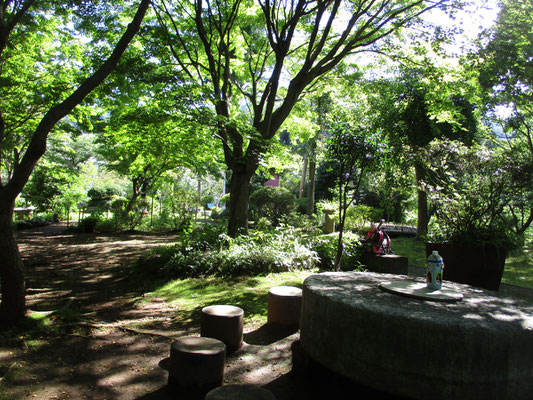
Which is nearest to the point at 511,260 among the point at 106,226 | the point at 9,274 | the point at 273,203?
the point at 273,203

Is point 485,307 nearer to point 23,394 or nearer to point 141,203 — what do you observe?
point 23,394

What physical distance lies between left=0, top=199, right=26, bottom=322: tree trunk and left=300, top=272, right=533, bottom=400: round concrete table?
363 centimetres

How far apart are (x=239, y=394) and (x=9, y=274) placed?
10.9ft

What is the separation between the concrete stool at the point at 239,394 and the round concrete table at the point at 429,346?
0.69 metres

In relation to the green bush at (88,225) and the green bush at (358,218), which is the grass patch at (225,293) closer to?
the green bush at (358,218)

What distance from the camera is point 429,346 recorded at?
2600 mm

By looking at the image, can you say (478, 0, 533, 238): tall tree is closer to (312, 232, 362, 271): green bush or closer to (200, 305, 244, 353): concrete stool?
(312, 232, 362, 271): green bush

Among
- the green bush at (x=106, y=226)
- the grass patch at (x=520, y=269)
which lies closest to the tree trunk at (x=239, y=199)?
the grass patch at (x=520, y=269)

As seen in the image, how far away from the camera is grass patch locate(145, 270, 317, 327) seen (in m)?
5.67

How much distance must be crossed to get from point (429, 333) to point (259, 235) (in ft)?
21.6

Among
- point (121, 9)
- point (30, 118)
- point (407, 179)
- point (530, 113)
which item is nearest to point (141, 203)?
point (30, 118)

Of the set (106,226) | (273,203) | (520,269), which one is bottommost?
(520,269)

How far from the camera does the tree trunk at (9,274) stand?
4156 millimetres

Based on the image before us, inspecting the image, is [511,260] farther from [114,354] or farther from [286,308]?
[114,354]
